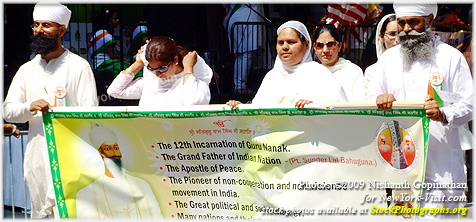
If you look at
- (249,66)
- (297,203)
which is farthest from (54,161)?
(249,66)

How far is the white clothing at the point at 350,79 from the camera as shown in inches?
342

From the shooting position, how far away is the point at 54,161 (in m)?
7.65

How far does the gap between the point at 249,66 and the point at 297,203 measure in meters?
4.69

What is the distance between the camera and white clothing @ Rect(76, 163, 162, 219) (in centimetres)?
750

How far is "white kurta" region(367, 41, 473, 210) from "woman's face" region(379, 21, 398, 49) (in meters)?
1.56

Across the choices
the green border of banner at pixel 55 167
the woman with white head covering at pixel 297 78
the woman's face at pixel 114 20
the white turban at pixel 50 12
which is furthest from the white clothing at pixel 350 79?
the woman's face at pixel 114 20

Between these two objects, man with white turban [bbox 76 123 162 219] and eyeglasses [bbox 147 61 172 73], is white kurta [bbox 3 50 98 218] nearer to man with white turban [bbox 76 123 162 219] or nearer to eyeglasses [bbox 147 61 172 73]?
man with white turban [bbox 76 123 162 219]

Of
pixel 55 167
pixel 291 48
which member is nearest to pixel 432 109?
pixel 291 48

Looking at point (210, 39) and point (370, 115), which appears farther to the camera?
point (210, 39)

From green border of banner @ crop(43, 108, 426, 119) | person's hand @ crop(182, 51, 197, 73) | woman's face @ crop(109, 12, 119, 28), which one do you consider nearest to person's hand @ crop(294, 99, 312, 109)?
green border of banner @ crop(43, 108, 426, 119)

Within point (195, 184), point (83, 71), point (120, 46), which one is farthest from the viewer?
point (120, 46)

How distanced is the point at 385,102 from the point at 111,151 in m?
2.40

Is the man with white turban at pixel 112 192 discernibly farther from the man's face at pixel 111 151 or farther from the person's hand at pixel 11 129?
the person's hand at pixel 11 129

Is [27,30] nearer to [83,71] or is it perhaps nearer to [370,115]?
[83,71]
